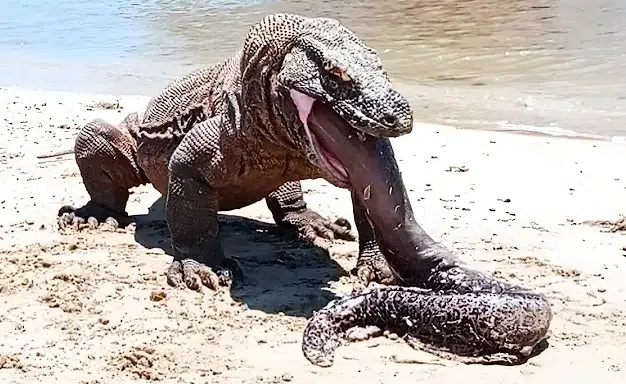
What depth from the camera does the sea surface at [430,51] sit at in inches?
453

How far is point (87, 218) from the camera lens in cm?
646

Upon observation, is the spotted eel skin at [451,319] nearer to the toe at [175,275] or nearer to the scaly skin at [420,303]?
the scaly skin at [420,303]

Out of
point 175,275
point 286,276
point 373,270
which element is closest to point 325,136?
point 373,270

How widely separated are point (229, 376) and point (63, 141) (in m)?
5.82

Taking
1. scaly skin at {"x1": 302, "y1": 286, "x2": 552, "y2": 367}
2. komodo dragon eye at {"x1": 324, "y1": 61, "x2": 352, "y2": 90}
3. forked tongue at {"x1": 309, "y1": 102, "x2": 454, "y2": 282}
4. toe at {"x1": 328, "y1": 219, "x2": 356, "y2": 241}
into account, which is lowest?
toe at {"x1": 328, "y1": 219, "x2": 356, "y2": 241}

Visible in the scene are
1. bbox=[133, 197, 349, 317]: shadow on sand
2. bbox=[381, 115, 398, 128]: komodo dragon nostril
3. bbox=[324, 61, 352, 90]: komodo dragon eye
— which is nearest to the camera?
bbox=[381, 115, 398, 128]: komodo dragon nostril

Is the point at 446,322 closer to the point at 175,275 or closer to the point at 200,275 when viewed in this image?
the point at 200,275

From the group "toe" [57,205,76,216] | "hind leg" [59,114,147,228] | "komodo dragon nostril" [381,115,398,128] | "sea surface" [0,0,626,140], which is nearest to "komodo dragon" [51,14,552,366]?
"komodo dragon nostril" [381,115,398,128]

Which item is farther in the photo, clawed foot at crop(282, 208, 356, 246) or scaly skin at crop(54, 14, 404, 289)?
clawed foot at crop(282, 208, 356, 246)

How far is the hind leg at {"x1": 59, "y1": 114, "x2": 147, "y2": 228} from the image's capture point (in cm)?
633

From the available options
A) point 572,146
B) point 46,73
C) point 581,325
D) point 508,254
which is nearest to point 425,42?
point 46,73

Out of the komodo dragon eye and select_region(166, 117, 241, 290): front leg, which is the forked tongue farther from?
select_region(166, 117, 241, 290): front leg

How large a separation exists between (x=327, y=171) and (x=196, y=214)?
1113mm

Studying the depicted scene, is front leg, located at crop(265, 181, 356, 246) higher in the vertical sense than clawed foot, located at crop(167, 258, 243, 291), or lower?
lower
